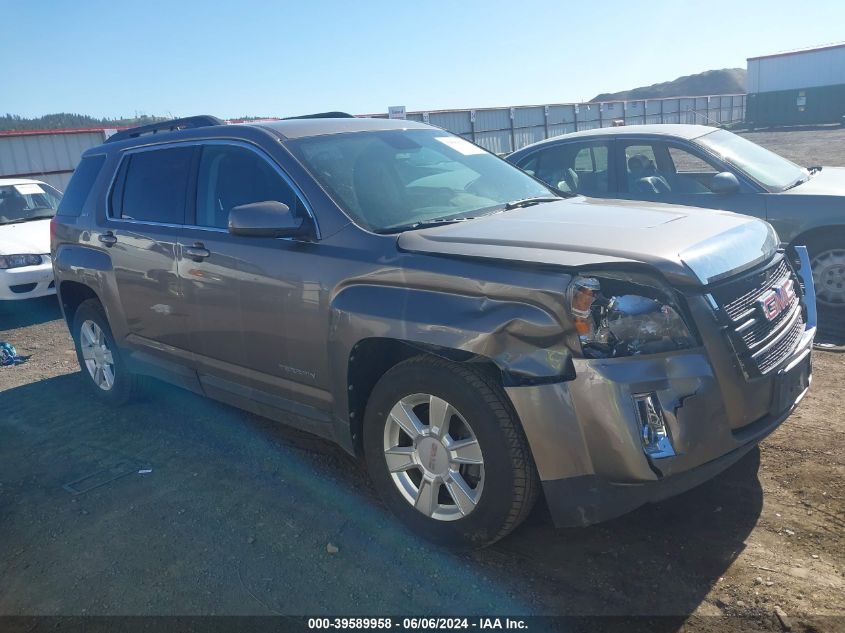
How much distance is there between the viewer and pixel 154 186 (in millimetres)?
4711

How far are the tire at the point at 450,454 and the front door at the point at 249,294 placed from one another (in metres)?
0.46

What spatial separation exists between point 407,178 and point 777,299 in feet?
6.56

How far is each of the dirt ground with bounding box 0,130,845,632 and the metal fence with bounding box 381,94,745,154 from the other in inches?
500

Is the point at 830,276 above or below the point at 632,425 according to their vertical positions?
below

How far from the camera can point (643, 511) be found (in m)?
3.38

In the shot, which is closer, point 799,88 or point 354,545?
point 354,545

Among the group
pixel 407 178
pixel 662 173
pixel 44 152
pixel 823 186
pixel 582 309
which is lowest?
pixel 823 186

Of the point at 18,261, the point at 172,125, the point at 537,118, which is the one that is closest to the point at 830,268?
the point at 172,125

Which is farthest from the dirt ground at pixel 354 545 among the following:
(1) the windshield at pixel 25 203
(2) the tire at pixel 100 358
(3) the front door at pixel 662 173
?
(1) the windshield at pixel 25 203

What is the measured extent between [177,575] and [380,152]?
8.11ft

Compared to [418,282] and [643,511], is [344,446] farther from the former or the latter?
[643,511]

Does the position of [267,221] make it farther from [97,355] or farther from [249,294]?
[97,355]

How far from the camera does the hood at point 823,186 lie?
238 inches

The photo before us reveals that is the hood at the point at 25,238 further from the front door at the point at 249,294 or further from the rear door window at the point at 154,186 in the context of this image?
the front door at the point at 249,294
